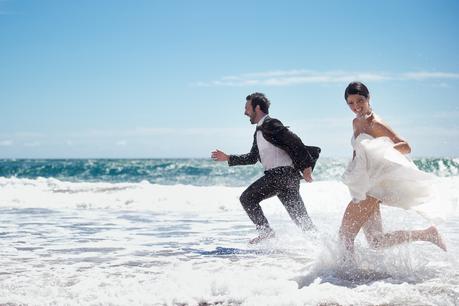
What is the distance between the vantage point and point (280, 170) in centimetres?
614

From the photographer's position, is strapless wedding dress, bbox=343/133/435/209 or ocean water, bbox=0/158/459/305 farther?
strapless wedding dress, bbox=343/133/435/209

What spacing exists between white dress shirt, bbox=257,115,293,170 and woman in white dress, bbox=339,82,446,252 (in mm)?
1589

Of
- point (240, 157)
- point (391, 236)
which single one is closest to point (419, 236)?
point (391, 236)

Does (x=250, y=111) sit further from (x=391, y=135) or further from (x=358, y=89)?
(x=391, y=135)

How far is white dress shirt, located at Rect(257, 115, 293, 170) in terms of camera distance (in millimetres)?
6176

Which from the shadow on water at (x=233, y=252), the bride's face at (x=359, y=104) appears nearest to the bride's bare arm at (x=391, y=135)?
the bride's face at (x=359, y=104)

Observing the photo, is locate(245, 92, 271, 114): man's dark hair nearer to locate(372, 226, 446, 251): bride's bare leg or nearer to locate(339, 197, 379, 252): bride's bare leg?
locate(339, 197, 379, 252): bride's bare leg

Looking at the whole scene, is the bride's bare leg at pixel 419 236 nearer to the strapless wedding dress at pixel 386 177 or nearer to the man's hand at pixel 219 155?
the strapless wedding dress at pixel 386 177

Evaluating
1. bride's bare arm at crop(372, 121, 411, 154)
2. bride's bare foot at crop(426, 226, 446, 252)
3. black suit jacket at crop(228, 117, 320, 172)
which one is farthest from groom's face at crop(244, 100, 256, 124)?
bride's bare foot at crop(426, 226, 446, 252)

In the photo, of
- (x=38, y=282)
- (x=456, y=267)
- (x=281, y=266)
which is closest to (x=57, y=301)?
(x=38, y=282)

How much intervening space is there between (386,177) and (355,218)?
1.58 feet

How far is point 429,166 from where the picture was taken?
4066cm

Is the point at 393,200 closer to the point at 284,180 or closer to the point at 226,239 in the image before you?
the point at 284,180

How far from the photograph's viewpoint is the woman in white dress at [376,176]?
4.32 metres
